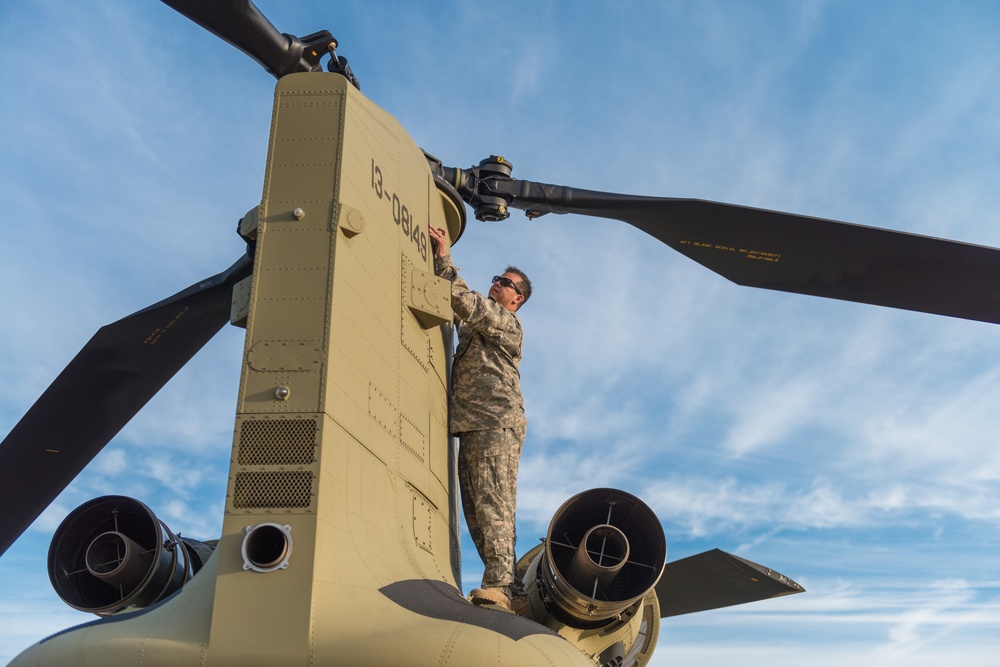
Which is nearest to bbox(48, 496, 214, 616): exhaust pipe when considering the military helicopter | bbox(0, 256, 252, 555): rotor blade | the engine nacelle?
the military helicopter

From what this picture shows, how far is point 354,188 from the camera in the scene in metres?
5.05

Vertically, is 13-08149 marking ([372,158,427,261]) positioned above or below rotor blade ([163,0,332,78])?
below

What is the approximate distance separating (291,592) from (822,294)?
16.7ft

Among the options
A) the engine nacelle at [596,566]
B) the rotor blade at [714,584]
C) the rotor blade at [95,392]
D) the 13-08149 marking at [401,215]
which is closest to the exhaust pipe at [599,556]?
the engine nacelle at [596,566]

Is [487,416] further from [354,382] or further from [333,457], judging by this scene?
[333,457]

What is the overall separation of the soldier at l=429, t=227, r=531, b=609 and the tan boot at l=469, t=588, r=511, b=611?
0.50 metres

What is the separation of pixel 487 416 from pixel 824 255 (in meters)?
2.97

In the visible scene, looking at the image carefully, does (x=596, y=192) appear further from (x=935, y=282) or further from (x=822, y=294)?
(x=935, y=282)

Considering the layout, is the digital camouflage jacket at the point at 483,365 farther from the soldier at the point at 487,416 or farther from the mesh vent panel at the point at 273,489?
the mesh vent panel at the point at 273,489

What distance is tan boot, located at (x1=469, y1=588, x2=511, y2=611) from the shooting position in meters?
4.77

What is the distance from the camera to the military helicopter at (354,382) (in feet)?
13.2

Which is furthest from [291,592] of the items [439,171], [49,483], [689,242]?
[689,242]

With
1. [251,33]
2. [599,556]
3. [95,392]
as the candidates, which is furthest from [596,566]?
[251,33]

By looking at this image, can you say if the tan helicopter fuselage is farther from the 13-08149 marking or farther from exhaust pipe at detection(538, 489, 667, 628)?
exhaust pipe at detection(538, 489, 667, 628)
